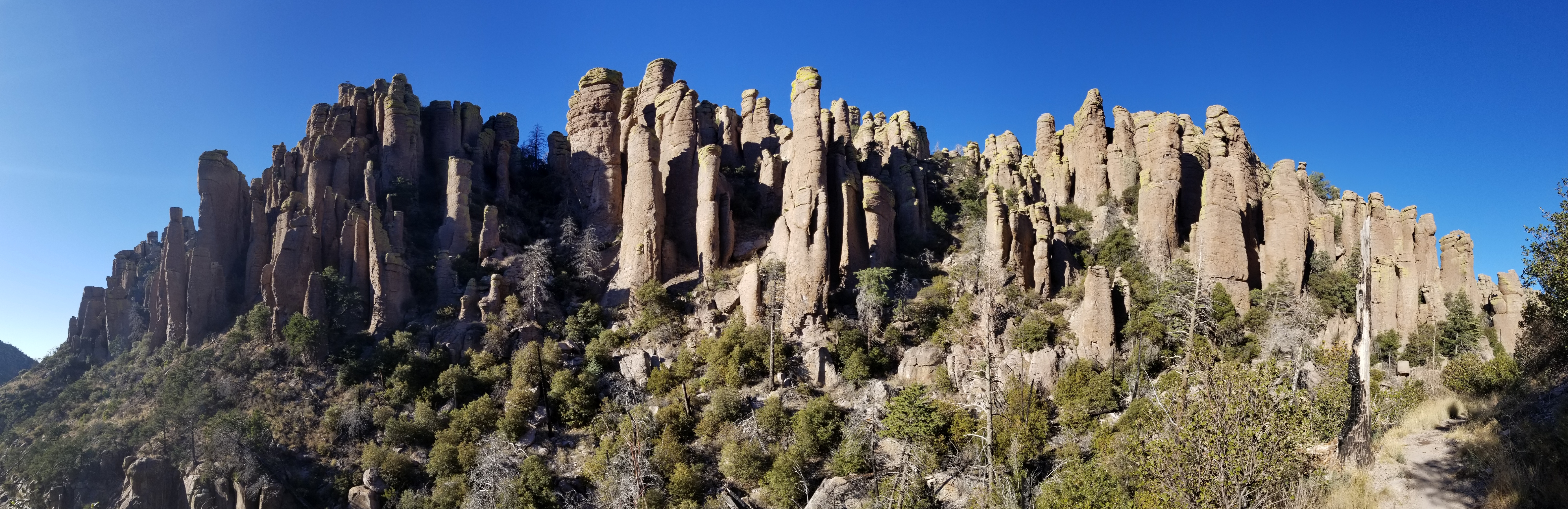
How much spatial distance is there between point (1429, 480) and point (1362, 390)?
2160mm

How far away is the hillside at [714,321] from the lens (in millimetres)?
29969

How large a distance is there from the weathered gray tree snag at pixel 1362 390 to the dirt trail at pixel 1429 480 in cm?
46

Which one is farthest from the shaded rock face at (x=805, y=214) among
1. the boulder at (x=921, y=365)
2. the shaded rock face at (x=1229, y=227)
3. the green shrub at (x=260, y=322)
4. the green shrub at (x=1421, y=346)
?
the green shrub at (x=1421, y=346)

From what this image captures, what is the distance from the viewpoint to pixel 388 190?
2090 inches

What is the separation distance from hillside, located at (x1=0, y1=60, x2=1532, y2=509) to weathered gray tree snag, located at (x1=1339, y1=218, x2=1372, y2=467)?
180mm

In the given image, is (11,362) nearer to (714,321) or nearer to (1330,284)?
(714,321)

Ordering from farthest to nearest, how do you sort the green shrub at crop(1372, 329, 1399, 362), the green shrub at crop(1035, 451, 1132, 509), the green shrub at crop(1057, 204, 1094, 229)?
1. the green shrub at crop(1057, 204, 1094, 229)
2. the green shrub at crop(1372, 329, 1399, 362)
3. the green shrub at crop(1035, 451, 1132, 509)

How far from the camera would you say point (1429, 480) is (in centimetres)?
1627

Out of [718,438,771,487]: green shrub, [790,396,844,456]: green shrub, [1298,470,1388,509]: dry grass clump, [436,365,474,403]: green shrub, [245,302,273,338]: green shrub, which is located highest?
[245,302,273,338]: green shrub

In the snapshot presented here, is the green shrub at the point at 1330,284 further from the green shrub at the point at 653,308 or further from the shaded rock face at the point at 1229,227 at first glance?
the green shrub at the point at 653,308

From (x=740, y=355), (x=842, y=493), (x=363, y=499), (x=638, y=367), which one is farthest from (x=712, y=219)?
(x=363, y=499)

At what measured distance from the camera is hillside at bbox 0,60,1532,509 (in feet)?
98.3

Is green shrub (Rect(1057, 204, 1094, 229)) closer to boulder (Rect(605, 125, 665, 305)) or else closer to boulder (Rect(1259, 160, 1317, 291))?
boulder (Rect(1259, 160, 1317, 291))

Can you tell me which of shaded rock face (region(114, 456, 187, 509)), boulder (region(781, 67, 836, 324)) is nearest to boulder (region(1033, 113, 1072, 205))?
boulder (region(781, 67, 836, 324))
